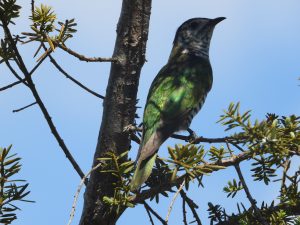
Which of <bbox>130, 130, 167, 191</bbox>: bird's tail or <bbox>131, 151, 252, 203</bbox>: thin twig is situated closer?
<bbox>131, 151, 252, 203</bbox>: thin twig

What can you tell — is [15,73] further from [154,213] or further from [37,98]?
[154,213]

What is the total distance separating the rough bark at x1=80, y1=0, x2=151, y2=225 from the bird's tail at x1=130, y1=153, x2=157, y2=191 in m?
0.19

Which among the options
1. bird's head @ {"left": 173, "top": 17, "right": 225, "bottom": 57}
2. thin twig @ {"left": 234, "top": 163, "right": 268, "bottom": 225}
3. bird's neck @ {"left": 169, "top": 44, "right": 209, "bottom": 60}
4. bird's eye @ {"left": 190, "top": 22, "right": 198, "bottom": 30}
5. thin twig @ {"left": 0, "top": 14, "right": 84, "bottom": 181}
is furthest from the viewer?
bird's eye @ {"left": 190, "top": 22, "right": 198, "bottom": 30}

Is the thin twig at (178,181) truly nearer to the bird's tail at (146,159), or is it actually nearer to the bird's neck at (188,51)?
the bird's tail at (146,159)

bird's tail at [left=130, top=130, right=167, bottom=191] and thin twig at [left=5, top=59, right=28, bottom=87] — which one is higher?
thin twig at [left=5, top=59, right=28, bottom=87]

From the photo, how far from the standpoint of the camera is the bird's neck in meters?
7.14

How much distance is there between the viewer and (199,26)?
759cm

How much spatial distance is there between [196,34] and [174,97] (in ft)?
7.96

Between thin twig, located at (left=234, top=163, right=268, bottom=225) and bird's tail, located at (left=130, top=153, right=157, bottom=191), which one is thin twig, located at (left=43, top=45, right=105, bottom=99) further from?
thin twig, located at (left=234, top=163, right=268, bottom=225)

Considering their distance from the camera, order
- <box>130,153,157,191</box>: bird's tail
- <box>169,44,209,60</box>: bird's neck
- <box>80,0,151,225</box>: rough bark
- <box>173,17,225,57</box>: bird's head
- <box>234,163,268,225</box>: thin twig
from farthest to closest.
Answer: <box>173,17,225,57</box>: bird's head, <box>169,44,209,60</box>: bird's neck, <box>80,0,151,225</box>: rough bark, <box>130,153,157,191</box>: bird's tail, <box>234,163,268,225</box>: thin twig

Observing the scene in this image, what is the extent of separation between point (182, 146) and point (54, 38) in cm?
106

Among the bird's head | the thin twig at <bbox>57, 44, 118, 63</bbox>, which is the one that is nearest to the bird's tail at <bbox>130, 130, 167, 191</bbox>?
the thin twig at <bbox>57, 44, 118, 63</bbox>

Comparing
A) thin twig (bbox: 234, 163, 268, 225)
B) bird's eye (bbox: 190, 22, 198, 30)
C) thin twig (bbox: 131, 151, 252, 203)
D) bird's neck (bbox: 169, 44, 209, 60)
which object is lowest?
thin twig (bbox: 234, 163, 268, 225)

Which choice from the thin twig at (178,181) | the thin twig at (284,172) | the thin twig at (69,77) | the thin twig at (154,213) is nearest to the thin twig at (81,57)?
the thin twig at (69,77)
